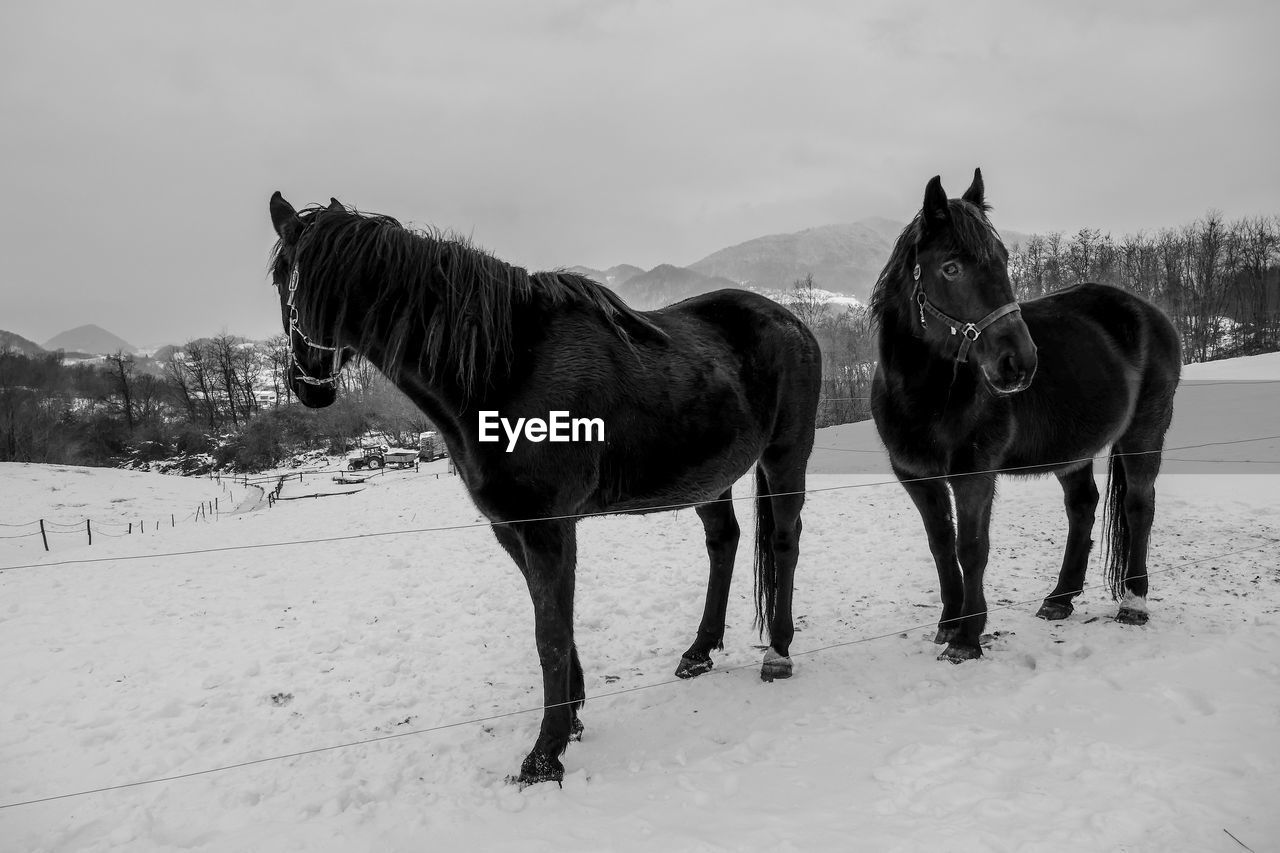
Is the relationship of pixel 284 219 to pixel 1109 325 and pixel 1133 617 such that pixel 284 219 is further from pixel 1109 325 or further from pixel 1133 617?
pixel 1133 617

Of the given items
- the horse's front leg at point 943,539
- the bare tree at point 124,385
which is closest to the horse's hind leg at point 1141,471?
the horse's front leg at point 943,539

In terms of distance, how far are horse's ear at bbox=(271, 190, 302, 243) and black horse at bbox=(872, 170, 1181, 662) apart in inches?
139

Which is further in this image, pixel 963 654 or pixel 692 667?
pixel 692 667

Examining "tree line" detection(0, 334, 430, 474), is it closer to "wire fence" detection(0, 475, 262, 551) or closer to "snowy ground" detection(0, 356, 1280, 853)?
"wire fence" detection(0, 475, 262, 551)

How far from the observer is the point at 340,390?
27438 mm

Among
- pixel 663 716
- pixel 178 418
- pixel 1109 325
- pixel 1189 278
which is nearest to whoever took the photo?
pixel 663 716

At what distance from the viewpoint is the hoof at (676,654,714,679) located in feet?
13.2

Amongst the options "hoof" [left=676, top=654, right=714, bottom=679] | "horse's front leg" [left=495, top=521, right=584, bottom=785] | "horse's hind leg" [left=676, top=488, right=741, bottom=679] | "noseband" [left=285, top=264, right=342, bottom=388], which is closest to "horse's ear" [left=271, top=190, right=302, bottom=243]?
"noseband" [left=285, top=264, right=342, bottom=388]

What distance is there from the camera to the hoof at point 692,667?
4027 millimetres

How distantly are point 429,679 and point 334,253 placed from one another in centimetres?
311

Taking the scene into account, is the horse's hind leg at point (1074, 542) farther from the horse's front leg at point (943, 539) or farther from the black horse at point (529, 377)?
the black horse at point (529, 377)

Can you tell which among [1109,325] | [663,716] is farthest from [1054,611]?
[663,716]

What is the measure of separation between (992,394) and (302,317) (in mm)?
4001

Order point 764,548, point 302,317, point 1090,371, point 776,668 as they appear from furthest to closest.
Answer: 1. point 764,548
2. point 1090,371
3. point 776,668
4. point 302,317
